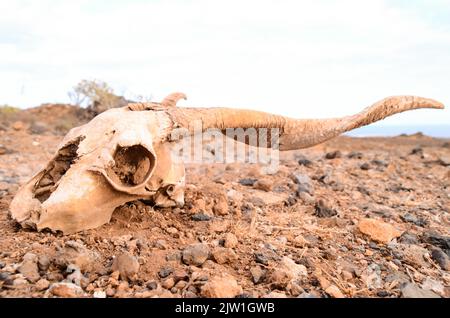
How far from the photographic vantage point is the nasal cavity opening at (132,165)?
3496 mm

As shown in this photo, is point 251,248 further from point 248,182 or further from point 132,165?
point 248,182

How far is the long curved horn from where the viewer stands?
3865mm

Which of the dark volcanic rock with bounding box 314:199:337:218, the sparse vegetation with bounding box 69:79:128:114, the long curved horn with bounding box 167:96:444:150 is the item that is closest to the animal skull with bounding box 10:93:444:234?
the long curved horn with bounding box 167:96:444:150

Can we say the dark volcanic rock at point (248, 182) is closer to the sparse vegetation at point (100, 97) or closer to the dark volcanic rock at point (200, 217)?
the dark volcanic rock at point (200, 217)

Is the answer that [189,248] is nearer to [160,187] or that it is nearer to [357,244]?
[160,187]

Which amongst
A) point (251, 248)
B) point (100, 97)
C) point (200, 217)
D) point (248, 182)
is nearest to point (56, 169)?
point (200, 217)

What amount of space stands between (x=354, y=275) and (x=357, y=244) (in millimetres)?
654

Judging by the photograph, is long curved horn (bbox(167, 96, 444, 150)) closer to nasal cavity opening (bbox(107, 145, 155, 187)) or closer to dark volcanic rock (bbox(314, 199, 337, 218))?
nasal cavity opening (bbox(107, 145, 155, 187))

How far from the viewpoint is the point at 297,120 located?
423cm

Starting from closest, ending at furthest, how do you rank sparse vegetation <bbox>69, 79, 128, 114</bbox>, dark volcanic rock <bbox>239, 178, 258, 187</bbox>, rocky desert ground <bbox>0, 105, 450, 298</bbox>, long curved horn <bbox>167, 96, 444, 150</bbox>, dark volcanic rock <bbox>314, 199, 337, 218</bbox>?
rocky desert ground <bbox>0, 105, 450, 298</bbox>, long curved horn <bbox>167, 96, 444, 150</bbox>, dark volcanic rock <bbox>314, 199, 337, 218</bbox>, dark volcanic rock <bbox>239, 178, 258, 187</bbox>, sparse vegetation <bbox>69, 79, 128, 114</bbox>

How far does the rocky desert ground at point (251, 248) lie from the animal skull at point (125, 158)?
18 cm

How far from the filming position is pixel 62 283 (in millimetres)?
2590

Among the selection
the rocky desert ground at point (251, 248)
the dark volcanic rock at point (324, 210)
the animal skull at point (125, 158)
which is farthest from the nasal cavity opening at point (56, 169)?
the dark volcanic rock at point (324, 210)

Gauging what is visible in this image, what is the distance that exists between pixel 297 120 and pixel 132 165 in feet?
5.38
